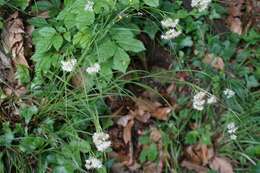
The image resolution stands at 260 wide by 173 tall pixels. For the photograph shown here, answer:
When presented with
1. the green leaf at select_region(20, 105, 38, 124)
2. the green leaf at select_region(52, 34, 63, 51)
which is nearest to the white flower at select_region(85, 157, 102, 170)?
the green leaf at select_region(20, 105, 38, 124)

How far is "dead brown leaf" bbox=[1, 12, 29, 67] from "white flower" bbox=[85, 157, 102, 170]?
0.72 meters

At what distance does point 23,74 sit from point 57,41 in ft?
0.93

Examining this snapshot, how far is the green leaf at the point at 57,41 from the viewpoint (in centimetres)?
239

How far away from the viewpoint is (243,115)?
256 cm

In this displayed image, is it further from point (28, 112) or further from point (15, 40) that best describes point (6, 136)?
point (15, 40)

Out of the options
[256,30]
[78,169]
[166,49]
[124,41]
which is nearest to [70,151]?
[78,169]

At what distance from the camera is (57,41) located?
2404 millimetres

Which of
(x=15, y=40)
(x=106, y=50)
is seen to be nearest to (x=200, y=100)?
(x=106, y=50)

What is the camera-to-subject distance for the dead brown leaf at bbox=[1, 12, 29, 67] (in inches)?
101

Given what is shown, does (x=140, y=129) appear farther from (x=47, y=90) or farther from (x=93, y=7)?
(x=93, y=7)

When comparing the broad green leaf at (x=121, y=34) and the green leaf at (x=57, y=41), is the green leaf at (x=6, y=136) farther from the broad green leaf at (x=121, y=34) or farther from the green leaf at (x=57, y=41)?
the broad green leaf at (x=121, y=34)

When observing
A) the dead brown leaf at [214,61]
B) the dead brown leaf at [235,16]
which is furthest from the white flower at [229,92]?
the dead brown leaf at [235,16]

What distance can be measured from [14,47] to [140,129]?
878mm

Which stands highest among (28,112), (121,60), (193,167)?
(121,60)
